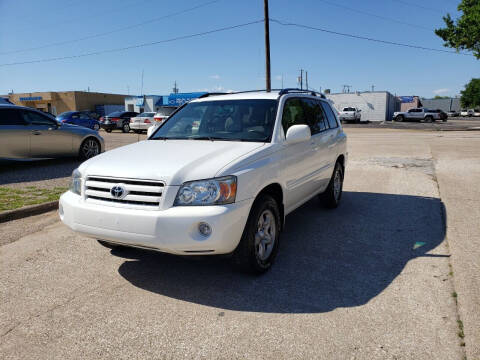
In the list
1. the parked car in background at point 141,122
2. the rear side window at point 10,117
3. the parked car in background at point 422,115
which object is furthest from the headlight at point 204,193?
the parked car in background at point 422,115

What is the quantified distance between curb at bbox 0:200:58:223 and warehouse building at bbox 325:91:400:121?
176 feet

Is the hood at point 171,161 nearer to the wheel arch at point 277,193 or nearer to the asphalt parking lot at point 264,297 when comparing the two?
the wheel arch at point 277,193

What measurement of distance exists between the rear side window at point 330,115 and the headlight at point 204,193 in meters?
3.42

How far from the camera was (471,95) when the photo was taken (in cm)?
8444

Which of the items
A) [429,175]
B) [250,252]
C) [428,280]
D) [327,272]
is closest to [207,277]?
[250,252]

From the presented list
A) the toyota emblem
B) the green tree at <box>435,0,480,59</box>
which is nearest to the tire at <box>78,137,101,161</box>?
the toyota emblem

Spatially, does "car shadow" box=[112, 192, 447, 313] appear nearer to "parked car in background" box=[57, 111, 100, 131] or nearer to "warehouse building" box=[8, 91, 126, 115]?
"parked car in background" box=[57, 111, 100, 131]

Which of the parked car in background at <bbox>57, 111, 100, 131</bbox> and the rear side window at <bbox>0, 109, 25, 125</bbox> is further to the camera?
the parked car in background at <bbox>57, 111, 100, 131</bbox>

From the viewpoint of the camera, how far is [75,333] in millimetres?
2953

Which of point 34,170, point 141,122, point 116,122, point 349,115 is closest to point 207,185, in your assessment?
point 34,170

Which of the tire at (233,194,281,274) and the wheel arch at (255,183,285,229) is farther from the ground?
the wheel arch at (255,183,285,229)

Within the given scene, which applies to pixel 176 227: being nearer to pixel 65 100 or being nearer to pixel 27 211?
pixel 27 211

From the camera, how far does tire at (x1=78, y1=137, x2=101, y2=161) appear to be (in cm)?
1113

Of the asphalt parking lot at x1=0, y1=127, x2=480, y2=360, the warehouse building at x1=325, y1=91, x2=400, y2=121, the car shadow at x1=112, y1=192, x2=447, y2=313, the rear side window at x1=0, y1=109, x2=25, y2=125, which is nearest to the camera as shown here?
the asphalt parking lot at x1=0, y1=127, x2=480, y2=360
